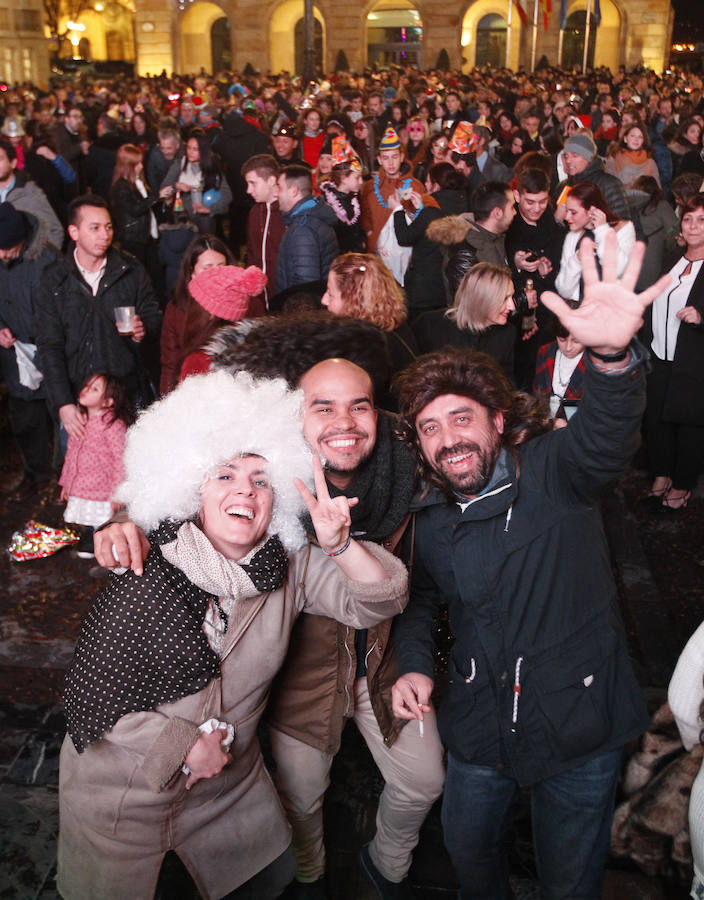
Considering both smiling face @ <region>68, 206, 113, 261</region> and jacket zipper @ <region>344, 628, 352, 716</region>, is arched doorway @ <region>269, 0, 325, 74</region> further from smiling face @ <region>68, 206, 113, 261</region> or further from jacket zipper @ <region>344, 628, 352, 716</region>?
jacket zipper @ <region>344, 628, 352, 716</region>

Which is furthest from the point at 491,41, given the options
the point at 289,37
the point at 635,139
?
the point at 635,139

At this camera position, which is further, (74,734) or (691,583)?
(691,583)

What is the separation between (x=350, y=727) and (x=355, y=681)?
99cm

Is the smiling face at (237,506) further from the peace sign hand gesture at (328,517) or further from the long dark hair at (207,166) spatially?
the long dark hair at (207,166)

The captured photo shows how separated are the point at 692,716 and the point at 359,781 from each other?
1639 mm

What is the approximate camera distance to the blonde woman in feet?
14.4

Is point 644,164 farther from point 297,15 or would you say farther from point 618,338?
point 297,15

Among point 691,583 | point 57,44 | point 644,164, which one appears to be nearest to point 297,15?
point 57,44

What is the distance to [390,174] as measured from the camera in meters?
7.41

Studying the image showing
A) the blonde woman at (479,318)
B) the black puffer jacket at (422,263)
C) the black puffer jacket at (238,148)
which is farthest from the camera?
the black puffer jacket at (238,148)

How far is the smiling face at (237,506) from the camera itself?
88.5 inches

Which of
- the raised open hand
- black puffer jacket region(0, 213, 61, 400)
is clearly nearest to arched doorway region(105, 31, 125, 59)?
black puffer jacket region(0, 213, 61, 400)

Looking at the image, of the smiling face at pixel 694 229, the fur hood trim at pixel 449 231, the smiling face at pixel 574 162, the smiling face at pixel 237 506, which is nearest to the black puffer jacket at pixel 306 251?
the fur hood trim at pixel 449 231

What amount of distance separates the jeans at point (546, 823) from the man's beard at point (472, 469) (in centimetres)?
79
